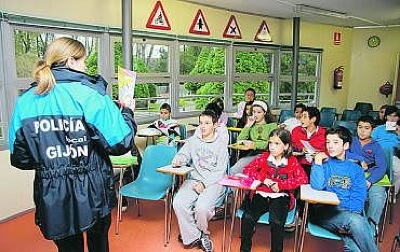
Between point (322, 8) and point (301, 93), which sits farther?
point (301, 93)

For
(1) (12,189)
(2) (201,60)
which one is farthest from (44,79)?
(2) (201,60)

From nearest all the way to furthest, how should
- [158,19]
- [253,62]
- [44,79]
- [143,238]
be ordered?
[44,79]
[143,238]
[158,19]
[253,62]

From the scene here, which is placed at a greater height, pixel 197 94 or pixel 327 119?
pixel 197 94

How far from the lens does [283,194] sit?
108 inches

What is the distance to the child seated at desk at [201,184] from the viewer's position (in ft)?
9.71

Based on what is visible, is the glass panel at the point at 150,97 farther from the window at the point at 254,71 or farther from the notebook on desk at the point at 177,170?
the notebook on desk at the point at 177,170

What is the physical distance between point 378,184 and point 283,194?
1.06 metres

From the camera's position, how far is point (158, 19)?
5250 mm

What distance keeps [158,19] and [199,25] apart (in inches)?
37.3

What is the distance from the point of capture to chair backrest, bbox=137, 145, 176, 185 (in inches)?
139

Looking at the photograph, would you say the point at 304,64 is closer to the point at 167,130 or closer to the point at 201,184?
the point at 167,130

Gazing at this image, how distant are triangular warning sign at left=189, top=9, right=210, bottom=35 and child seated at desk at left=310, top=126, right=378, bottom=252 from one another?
3.64 metres

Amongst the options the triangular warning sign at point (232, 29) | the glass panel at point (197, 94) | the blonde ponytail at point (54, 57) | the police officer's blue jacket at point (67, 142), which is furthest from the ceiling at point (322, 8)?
the police officer's blue jacket at point (67, 142)

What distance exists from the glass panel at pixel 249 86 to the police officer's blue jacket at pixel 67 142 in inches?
218
